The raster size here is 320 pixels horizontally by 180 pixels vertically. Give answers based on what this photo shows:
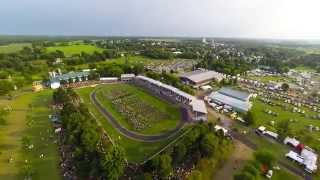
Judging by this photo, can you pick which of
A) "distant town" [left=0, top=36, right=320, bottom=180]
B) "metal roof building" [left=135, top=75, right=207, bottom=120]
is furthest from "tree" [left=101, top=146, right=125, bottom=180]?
"metal roof building" [left=135, top=75, right=207, bottom=120]

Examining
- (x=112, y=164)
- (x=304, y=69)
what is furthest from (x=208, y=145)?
(x=304, y=69)

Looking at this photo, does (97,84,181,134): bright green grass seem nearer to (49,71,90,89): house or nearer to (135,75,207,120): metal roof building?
(135,75,207,120): metal roof building

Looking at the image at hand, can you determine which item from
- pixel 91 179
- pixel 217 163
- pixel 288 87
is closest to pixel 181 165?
pixel 217 163

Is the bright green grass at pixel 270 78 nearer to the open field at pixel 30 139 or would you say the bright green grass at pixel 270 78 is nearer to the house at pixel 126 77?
the house at pixel 126 77

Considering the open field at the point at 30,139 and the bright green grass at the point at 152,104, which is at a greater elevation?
the bright green grass at the point at 152,104

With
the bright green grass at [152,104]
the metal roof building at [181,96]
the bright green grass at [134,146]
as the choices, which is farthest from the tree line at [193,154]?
the metal roof building at [181,96]

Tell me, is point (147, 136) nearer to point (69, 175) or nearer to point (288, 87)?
point (69, 175)

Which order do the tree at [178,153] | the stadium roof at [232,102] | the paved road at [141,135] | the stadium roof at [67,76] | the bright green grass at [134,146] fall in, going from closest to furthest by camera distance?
the tree at [178,153] → the bright green grass at [134,146] → the paved road at [141,135] → the stadium roof at [232,102] → the stadium roof at [67,76]
